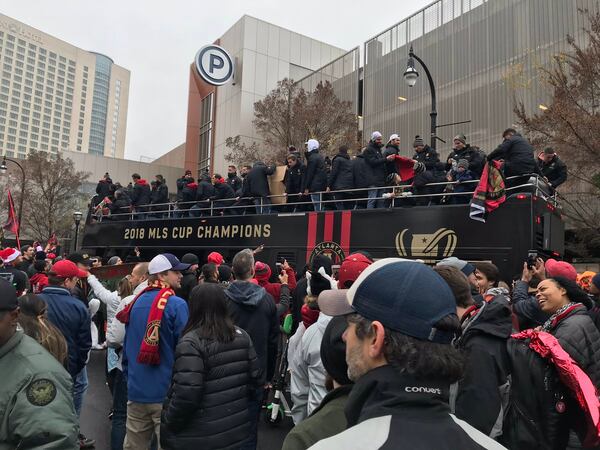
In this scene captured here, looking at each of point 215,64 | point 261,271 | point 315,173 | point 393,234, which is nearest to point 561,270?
point 261,271

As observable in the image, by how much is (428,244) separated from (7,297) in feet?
22.6

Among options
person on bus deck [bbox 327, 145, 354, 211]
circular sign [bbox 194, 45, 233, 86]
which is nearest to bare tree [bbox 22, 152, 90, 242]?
circular sign [bbox 194, 45, 233, 86]

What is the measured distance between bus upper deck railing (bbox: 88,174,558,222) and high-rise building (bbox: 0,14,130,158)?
332 ft

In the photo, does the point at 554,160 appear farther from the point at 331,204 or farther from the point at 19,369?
the point at 19,369

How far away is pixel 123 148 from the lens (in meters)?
139

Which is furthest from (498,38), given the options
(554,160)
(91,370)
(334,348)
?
(334,348)

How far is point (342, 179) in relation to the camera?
31.5ft

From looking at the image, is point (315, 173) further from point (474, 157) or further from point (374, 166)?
point (474, 157)

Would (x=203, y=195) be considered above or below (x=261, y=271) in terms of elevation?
above

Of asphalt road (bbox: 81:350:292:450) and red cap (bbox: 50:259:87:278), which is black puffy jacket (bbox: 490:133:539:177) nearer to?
asphalt road (bbox: 81:350:292:450)

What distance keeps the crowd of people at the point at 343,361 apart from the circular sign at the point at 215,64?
30.0 m

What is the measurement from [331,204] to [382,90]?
720 inches

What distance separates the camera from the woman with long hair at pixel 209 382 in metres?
2.88

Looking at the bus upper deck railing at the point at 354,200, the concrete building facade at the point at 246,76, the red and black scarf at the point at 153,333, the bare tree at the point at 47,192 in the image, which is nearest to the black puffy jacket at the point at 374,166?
the bus upper deck railing at the point at 354,200
